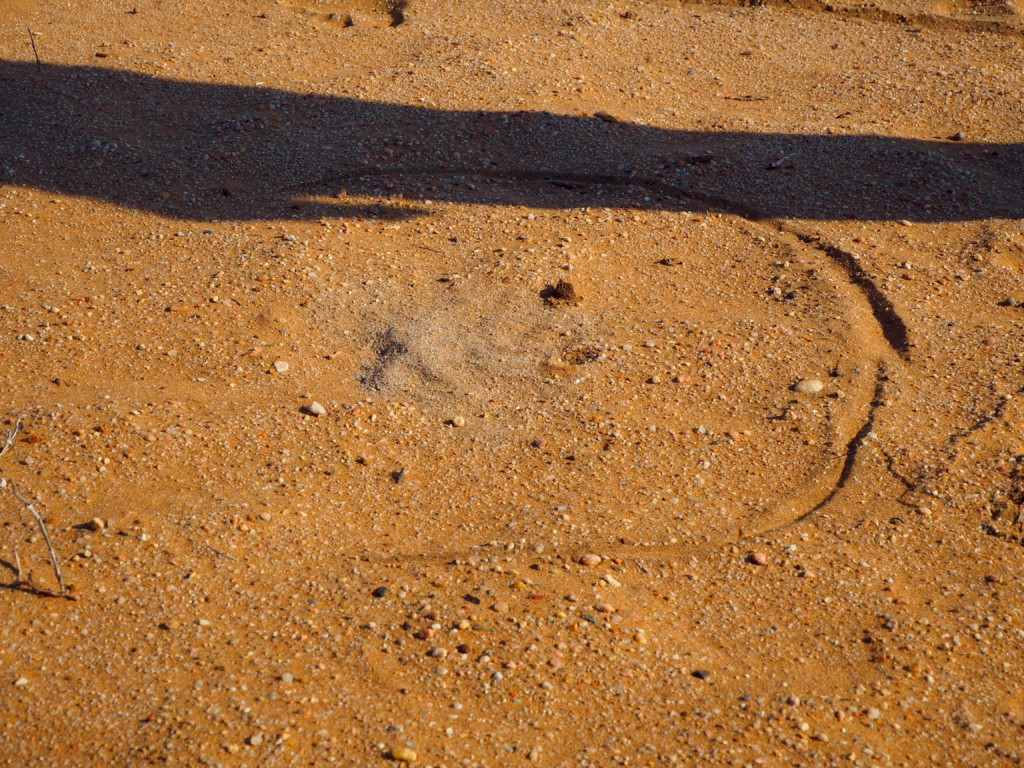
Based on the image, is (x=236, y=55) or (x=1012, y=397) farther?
(x=236, y=55)

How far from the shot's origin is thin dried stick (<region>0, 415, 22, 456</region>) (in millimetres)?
4273

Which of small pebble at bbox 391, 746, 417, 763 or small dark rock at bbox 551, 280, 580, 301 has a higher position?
small dark rock at bbox 551, 280, 580, 301

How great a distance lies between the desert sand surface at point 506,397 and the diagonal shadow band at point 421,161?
0.03 m

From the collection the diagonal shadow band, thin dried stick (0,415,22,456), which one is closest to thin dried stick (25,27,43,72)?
the diagonal shadow band

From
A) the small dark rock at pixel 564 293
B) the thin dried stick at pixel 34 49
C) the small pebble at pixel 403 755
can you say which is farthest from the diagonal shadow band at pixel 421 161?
the small pebble at pixel 403 755

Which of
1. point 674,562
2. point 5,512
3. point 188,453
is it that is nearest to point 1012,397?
point 674,562

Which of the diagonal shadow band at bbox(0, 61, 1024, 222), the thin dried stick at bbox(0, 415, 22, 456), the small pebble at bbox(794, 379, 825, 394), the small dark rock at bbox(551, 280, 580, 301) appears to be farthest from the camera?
the diagonal shadow band at bbox(0, 61, 1024, 222)

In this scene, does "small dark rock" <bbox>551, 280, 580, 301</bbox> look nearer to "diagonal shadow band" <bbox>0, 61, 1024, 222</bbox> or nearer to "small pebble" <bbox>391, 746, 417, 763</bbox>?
"diagonal shadow band" <bbox>0, 61, 1024, 222</bbox>

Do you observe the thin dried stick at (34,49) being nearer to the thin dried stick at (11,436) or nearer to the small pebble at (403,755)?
the thin dried stick at (11,436)

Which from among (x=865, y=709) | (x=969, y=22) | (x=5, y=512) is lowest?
(x=5, y=512)

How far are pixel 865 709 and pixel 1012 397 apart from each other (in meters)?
2.13

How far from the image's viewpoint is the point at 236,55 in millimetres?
7863

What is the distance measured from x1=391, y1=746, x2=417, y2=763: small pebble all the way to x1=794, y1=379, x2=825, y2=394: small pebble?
2.69 meters

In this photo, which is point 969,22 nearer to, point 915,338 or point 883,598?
point 915,338
